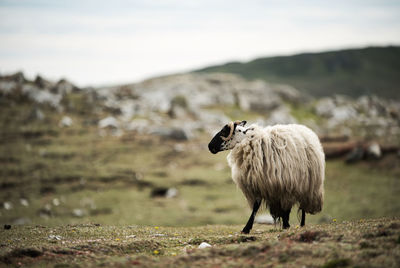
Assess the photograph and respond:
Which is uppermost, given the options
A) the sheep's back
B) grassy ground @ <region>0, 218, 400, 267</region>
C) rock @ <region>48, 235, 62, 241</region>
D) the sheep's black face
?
the sheep's black face

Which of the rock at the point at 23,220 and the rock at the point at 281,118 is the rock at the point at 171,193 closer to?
the rock at the point at 23,220

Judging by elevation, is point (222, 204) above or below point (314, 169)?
below

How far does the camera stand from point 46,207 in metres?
37.6

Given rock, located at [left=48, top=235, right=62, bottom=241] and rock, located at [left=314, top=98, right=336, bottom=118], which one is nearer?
rock, located at [left=48, top=235, right=62, bottom=241]

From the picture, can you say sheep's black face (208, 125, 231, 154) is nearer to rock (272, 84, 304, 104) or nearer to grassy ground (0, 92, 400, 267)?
grassy ground (0, 92, 400, 267)

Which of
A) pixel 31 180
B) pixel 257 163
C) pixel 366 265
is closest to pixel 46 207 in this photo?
pixel 31 180

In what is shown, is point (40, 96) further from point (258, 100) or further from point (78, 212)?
point (258, 100)

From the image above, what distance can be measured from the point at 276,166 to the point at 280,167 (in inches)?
6.0

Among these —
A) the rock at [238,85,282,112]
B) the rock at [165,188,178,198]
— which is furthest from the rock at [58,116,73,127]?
the rock at [238,85,282,112]

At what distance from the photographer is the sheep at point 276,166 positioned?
12930 mm

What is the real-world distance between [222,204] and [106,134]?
4059 centimetres

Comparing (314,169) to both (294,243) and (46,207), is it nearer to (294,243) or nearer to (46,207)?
(294,243)

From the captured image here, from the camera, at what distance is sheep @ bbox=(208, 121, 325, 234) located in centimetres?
1293

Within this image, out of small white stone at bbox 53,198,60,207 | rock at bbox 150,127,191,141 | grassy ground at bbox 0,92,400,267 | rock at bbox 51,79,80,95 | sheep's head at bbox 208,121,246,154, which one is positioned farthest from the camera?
rock at bbox 51,79,80,95
